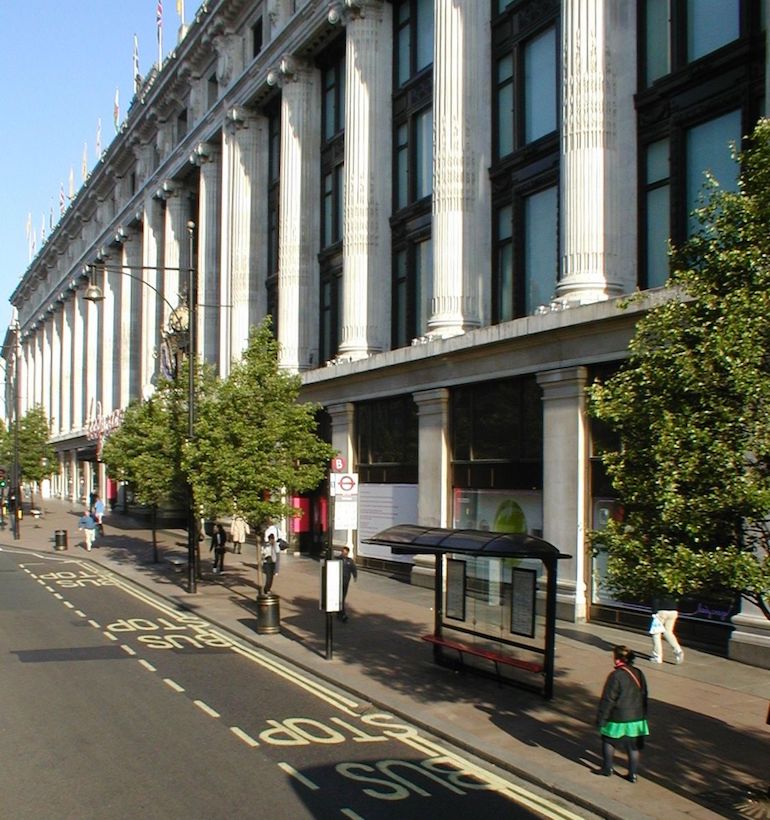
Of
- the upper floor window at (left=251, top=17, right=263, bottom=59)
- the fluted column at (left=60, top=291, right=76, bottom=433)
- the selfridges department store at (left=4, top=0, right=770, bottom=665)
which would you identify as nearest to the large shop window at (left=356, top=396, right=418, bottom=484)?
the selfridges department store at (left=4, top=0, right=770, bottom=665)

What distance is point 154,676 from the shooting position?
16219 mm

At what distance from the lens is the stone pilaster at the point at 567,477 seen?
2161 centimetres

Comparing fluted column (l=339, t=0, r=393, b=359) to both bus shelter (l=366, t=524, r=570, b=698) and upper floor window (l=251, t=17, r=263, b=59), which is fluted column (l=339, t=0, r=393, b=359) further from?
bus shelter (l=366, t=524, r=570, b=698)

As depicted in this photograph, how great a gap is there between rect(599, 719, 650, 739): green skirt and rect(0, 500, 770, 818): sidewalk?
546 millimetres

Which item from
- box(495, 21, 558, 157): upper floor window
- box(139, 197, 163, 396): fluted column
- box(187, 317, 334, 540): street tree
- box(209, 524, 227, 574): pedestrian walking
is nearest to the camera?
box(187, 317, 334, 540): street tree

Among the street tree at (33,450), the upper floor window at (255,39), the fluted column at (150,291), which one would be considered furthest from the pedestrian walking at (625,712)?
the street tree at (33,450)

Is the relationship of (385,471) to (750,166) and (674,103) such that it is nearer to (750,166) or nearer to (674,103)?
(674,103)

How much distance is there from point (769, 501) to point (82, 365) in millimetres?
78868

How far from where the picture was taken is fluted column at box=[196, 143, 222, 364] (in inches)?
1917

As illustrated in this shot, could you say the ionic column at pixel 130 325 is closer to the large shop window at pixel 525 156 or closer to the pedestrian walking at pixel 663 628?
the large shop window at pixel 525 156

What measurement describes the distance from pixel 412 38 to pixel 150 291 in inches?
1333

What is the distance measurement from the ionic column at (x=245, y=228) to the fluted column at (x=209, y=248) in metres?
3.96

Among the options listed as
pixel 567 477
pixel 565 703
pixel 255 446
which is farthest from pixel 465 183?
pixel 565 703

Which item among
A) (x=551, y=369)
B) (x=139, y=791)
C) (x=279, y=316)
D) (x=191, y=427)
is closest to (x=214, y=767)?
(x=139, y=791)
